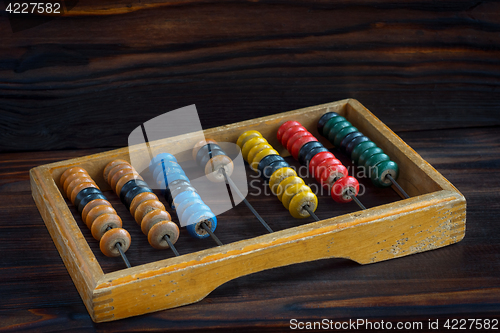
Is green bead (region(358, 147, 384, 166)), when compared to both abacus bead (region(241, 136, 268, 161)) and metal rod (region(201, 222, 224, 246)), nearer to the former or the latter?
abacus bead (region(241, 136, 268, 161))

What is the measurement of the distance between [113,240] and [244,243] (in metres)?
0.32

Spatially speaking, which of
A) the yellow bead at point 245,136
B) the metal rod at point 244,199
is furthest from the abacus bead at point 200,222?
the yellow bead at point 245,136

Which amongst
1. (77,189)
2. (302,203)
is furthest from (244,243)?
(77,189)

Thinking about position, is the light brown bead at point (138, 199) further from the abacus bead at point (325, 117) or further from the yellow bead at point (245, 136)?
the abacus bead at point (325, 117)

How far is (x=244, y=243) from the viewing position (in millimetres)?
1401

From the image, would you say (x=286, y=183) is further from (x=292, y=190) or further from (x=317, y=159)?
(x=317, y=159)

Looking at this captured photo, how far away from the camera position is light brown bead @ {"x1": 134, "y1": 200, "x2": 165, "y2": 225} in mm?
1586

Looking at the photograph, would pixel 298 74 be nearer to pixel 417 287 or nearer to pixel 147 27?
pixel 147 27

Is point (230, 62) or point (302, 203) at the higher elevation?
point (230, 62)

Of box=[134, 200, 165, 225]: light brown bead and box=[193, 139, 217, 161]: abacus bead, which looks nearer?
box=[134, 200, 165, 225]: light brown bead

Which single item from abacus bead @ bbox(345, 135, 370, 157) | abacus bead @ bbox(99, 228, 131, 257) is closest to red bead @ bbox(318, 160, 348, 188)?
abacus bead @ bbox(345, 135, 370, 157)

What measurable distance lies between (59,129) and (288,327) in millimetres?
1032

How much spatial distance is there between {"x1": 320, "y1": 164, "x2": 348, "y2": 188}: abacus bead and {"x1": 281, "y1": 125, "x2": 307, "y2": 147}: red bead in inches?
7.4

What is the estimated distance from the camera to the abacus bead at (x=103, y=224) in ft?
5.06
